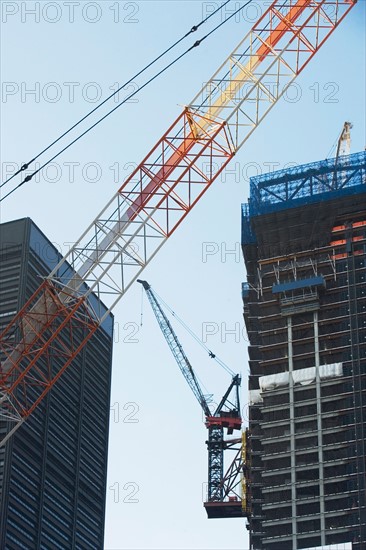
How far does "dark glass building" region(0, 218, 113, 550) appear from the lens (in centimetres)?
16912

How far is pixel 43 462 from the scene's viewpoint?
592 ft

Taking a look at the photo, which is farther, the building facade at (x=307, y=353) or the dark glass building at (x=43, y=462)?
the dark glass building at (x=43, y=462)

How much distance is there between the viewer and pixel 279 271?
174250 millimetres

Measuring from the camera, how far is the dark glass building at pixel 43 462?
169 metres

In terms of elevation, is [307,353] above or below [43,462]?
above

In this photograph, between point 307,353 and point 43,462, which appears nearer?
point 307,353

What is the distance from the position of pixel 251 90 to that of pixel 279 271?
73635 millimetres

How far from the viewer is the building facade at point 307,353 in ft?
508

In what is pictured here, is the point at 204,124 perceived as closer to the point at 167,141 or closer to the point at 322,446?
the point at 167,141

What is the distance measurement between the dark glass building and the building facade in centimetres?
2836

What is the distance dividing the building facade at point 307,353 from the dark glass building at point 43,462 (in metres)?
28.4

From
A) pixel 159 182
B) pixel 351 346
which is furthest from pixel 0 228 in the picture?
pixel 159 182

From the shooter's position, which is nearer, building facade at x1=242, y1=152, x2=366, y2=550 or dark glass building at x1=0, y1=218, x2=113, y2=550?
building facade at x1=242, y1=152, x2=366, y2=550

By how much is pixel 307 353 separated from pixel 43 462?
1584 inches
